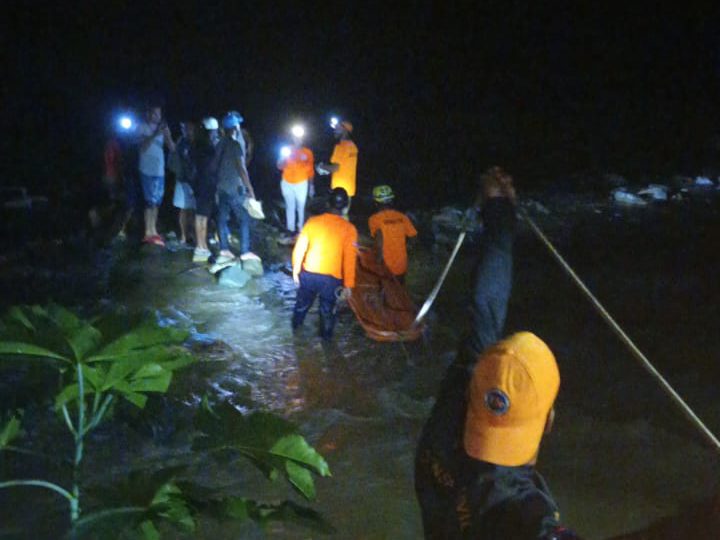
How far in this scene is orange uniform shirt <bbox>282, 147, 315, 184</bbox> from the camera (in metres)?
11.9

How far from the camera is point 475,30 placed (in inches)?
1868

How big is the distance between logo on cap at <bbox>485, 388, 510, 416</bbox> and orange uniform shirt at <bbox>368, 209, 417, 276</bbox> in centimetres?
587

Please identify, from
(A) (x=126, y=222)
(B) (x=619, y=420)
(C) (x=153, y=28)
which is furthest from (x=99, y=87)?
(B) (x=619, y=420)

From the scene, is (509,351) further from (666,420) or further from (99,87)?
(99,87)

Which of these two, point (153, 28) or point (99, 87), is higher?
point (153, 28)

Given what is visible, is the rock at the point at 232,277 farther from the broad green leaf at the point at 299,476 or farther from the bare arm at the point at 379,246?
the broad green leaf at the point at 299,476

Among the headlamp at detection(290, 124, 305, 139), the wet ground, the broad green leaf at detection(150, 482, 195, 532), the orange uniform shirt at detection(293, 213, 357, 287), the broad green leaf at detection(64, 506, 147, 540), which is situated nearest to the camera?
the broad green leaf at detection(64, 506, 147, 540)

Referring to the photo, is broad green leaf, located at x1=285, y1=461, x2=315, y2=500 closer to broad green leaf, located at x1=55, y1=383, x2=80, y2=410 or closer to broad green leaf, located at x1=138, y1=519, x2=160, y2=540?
broad green leaf, located at x1=138, y1=519, x2=160, y2=540

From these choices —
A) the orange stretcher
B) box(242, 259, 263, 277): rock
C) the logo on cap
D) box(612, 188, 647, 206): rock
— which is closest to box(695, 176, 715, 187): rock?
box(612, 188, 647, 206): rock

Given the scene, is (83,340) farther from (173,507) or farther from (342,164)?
(342,164)

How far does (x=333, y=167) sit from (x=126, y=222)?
309 centimetres

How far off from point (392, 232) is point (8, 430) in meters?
6.39

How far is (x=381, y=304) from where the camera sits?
8305 mm

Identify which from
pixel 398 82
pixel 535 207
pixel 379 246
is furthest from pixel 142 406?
pixel 398 82
